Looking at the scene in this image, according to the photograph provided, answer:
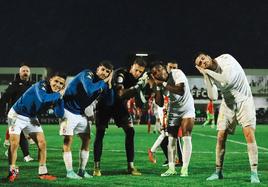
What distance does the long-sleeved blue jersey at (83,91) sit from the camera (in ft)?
32.8

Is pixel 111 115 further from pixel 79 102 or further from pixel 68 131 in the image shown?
pixel 68 131

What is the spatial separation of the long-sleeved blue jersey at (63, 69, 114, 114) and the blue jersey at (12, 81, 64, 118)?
282mm

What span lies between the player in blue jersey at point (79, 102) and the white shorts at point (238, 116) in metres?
2.20

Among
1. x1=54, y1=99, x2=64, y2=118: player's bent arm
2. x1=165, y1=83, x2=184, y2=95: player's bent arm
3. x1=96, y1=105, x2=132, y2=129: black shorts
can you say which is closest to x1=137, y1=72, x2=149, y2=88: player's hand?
x1=165, y1=83, x2=184, y2=95: player's bent arm

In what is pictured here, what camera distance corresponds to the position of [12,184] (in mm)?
9195

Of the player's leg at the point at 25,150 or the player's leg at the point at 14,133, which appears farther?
the player's leg at the point at 25,150

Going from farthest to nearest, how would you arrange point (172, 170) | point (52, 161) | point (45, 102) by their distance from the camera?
point (52, 161), point (172, 170), point (45, 102)

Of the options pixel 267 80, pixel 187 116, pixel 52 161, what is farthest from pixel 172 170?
pixel 267 80

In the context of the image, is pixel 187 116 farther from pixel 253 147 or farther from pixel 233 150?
pixel 233 150

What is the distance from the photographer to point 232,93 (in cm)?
991

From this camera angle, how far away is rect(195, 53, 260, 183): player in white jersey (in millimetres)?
9727

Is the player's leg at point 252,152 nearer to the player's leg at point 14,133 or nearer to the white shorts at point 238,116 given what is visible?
the white shorts at point 238,116

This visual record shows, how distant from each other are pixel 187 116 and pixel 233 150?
7.16 meters

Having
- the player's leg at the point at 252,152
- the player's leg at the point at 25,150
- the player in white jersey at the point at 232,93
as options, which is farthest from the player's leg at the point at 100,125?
the player's leg at the point at 25,150
